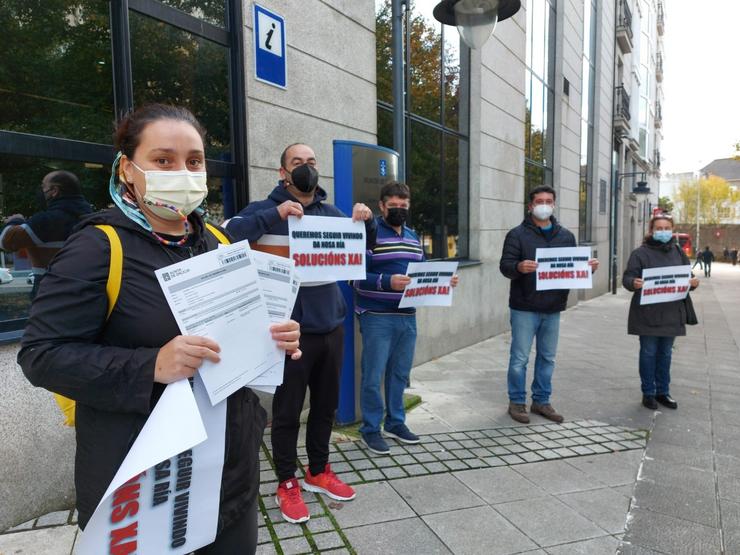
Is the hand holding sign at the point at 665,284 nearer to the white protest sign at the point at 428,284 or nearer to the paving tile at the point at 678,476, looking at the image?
the paving tile at the point at 678,476

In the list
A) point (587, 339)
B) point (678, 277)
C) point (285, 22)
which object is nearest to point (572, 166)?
point (587, 339)

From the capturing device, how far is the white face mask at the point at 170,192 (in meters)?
1.58

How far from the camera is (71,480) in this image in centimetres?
327

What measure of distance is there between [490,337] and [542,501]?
19.5 feet

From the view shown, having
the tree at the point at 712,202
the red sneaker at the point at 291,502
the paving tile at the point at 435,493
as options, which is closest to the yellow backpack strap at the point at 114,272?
the red sneaker at the point at 291,502

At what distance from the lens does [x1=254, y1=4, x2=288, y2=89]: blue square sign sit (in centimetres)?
442

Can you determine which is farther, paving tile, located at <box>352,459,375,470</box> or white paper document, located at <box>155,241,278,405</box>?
paving tile, located at <box>352,459,375,470</box>

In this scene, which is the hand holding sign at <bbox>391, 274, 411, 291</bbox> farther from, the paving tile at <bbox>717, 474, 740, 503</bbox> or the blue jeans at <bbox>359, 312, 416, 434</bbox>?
the paving tile at <bbox>717, 474, 740, 503</bbox>

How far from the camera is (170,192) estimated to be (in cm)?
159

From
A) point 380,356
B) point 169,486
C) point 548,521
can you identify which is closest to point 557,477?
point 548,521

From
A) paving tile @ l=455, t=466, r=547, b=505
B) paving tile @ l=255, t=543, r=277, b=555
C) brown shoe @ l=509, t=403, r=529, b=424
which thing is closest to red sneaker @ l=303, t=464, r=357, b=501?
paving tile @ l=255, t=543, r=277, b=555

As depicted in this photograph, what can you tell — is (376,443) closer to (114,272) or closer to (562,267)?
(562,267)

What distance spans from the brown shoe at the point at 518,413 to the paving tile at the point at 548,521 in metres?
1.44

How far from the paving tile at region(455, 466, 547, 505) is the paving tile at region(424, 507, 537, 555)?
0.65 ft
